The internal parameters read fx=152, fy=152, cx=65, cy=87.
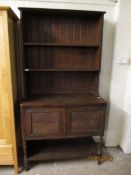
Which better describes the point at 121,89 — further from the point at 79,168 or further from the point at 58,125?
the point at 79,168

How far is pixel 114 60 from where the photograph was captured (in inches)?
87.9

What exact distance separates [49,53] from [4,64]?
2.27ft

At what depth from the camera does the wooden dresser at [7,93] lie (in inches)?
61.1

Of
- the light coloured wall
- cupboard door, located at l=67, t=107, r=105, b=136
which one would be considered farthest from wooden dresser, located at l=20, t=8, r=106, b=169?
the light coloured wall

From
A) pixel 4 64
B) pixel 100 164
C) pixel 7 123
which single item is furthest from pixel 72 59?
pixel 100 164

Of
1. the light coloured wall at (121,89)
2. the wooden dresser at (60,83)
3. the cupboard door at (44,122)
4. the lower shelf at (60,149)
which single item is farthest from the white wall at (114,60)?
the cupboard door at (44,122)

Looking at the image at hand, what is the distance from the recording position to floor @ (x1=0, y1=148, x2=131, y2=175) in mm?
1937

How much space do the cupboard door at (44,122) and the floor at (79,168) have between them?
1.62 feet

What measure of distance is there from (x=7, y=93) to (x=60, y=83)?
31.7 inches

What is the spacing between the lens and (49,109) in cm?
179

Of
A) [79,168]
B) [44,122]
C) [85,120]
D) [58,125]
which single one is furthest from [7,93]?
[79,168]

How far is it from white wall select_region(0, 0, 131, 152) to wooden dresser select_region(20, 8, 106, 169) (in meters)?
0.19

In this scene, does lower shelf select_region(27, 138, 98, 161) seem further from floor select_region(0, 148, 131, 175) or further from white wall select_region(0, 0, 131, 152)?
white wall select_region(0, 0, 131, 152)

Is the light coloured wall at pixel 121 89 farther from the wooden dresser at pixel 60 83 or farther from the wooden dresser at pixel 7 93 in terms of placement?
the wooden dresser at pixel 7 93
